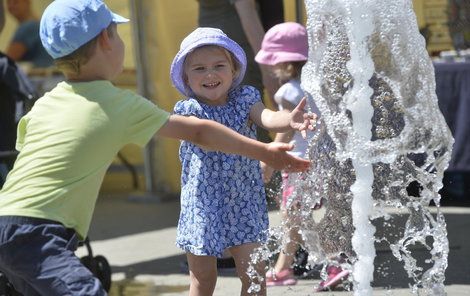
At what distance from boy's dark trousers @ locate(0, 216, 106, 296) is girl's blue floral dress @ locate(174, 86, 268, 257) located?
1163mm

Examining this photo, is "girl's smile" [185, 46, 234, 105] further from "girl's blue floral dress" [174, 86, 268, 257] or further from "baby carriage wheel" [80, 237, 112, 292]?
"baby carriage wheel" [80, 237, 112, 292]

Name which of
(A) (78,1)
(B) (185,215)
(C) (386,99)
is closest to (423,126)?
(C) (386,99)

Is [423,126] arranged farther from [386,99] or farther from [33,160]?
[33,160]

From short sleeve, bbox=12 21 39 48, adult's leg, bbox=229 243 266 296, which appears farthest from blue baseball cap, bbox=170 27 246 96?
short sleeve, bbox=12 21 39 48

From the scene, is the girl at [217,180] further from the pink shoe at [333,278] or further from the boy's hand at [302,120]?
the pink shoe at [333,278]

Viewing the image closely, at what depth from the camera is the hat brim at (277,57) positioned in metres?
6.34

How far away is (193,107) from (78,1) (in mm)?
1083

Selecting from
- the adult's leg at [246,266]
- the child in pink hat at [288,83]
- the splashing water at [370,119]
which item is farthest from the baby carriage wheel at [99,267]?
the splashing water at [370,119]

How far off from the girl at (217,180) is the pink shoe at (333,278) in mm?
1219

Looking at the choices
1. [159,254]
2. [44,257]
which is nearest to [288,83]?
[159,254]

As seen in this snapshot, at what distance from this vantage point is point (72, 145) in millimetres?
3834

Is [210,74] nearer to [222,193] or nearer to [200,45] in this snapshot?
[200,45]

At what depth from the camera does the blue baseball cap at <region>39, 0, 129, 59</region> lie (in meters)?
3.96

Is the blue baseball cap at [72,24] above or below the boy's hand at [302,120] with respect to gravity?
above
